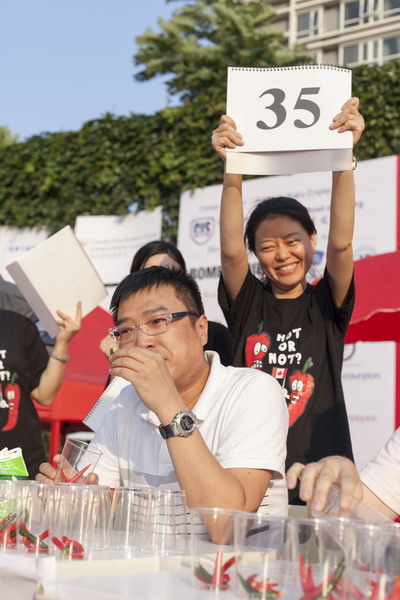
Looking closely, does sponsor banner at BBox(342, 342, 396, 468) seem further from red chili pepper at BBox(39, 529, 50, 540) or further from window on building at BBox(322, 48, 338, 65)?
window on building at BBox(322, 48, 338, 65)

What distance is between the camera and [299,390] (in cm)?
249

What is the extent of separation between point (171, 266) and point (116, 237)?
562 cm

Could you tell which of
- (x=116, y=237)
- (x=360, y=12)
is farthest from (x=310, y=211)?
(x=360, y=12)

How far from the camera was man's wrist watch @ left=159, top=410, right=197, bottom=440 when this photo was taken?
1.60 meters

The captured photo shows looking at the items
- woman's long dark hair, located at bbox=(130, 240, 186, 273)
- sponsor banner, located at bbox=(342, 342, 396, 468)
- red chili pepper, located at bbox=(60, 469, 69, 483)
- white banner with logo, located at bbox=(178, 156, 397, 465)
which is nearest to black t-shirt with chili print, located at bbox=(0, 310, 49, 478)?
woman's long dark hair, located at bbox=(130, 240, 186, 273)

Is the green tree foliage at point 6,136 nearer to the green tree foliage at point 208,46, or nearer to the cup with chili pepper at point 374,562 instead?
the green tree foliage at point 208,46

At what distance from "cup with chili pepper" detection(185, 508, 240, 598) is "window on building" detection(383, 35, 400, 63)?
4355 cm

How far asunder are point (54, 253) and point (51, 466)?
173 centimetres

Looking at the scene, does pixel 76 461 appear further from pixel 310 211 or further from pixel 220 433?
pixel 310 211

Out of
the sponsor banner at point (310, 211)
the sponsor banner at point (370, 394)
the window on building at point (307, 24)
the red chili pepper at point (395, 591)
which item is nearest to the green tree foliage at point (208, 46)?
the sponsor banner at point (310, 211)

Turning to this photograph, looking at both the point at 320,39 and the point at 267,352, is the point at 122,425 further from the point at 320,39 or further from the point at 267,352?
the point at 320,39

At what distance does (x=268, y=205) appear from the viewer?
279 centimetres

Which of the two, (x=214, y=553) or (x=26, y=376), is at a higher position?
(x=26, y=376)

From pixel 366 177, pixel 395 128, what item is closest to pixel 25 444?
pixel 366 177
